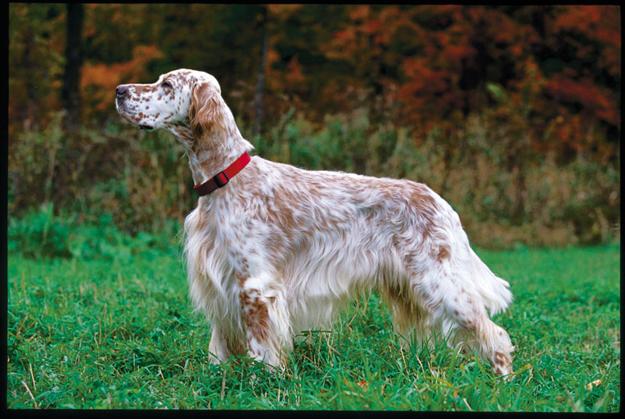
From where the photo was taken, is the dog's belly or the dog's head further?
the dog's belly

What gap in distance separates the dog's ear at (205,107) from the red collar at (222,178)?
0.19 m

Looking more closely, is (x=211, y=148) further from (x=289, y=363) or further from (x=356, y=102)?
(x=356, y=102)

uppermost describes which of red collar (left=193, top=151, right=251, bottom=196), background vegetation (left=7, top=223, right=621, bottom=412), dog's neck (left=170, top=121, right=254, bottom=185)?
dog's neck (left=170, top=121, right=254, bottom=185)

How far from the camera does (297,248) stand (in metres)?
3.83

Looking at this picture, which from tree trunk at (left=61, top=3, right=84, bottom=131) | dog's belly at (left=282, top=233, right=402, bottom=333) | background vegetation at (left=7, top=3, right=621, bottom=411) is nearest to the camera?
background vegetation at (left=7, top=3, right=621, bottom=411)

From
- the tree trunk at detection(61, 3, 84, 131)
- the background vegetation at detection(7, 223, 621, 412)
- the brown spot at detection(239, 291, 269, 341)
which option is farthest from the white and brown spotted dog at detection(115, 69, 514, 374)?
the tree trunk at detection(61, 3, 84, 131)

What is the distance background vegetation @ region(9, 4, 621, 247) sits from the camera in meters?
8.38

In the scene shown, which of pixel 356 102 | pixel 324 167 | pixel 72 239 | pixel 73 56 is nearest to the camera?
pixel 72 239

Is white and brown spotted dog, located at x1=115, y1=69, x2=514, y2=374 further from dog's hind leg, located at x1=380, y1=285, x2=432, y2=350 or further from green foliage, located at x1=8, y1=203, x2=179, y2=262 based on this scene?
green foliage, located at x1=8, y1=203, x2=179, y2=262

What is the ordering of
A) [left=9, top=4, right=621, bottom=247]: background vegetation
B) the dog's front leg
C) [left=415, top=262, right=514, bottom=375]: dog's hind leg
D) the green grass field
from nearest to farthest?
the green grass field
the dog's front leg
[left=415, top=262, right=514, bottom=375]: dog's hind leg
[left=9, top=4, right=621, bottom=247]: background vegetation

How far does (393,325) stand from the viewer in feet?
13.4

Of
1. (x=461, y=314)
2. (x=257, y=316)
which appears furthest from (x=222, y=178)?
(x=461, y=314)

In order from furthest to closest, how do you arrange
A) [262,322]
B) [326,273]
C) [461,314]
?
1. [326,273]
2. [461,314]
3. [262,322]

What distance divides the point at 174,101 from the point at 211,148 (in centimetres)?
26
